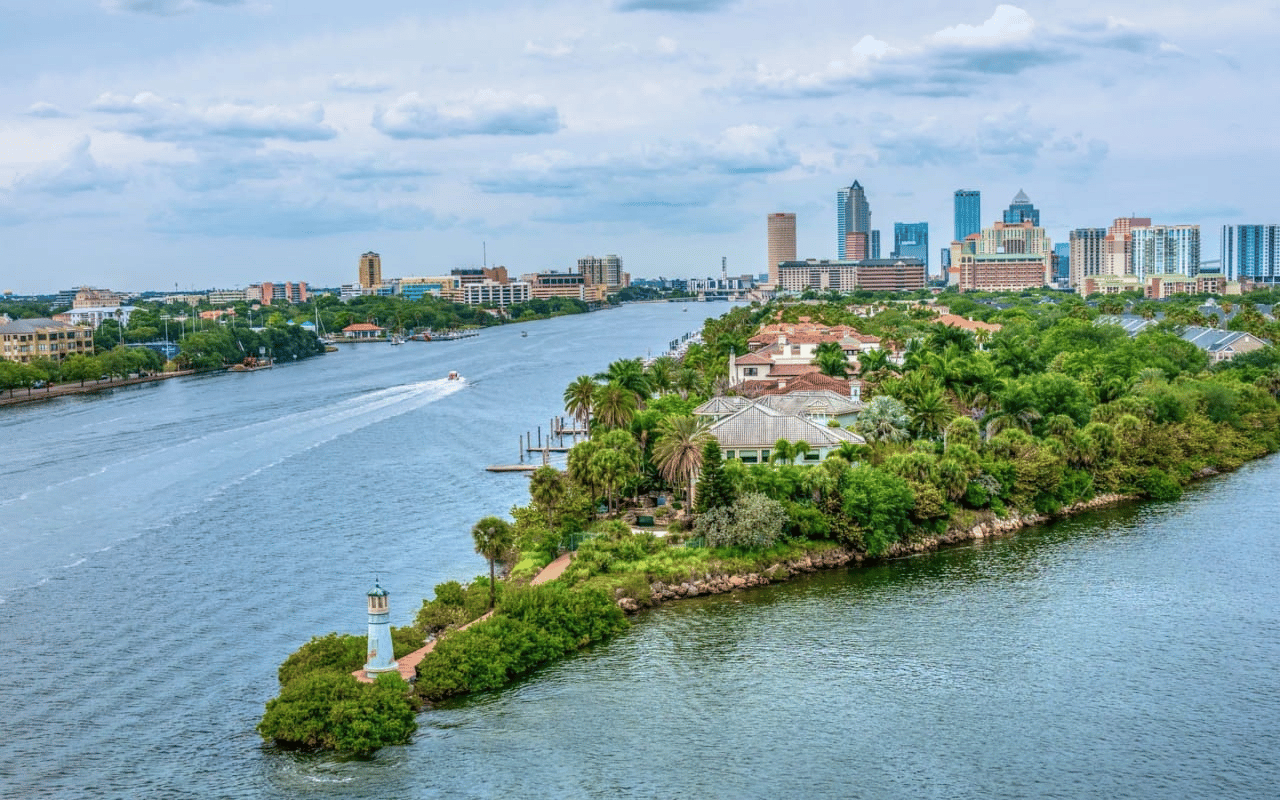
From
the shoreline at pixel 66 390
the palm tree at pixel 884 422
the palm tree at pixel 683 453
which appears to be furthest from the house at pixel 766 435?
the shoreline at pixel 66 390

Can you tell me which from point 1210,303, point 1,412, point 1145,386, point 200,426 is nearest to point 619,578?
point 1145,386

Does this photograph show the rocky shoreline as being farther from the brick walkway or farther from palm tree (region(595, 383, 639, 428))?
palm tree (region(595, 383, 639, 428))

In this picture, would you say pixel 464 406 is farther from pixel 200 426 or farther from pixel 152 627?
pixel 152 627

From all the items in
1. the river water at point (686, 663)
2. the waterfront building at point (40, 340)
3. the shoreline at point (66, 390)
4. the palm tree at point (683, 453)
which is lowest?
the river water at point (686, 663)

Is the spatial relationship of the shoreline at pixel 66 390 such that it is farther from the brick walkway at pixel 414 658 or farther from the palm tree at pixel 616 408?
the brick walkway at pixel 414 658

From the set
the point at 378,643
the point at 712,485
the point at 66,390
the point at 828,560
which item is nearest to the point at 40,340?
the point at 66,390

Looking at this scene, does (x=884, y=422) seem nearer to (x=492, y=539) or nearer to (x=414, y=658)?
(x=492, y=539)

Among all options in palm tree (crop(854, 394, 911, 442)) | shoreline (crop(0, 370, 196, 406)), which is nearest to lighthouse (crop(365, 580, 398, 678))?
palm tree (crop(854, 394, 911, 442))

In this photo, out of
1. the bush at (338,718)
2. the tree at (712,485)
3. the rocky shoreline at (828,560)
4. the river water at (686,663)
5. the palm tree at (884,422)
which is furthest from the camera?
the palm tree at (884,422)
